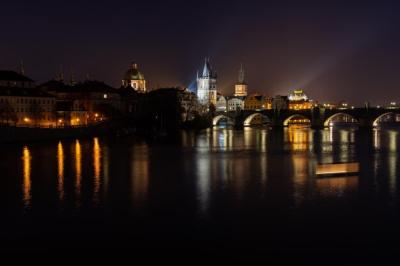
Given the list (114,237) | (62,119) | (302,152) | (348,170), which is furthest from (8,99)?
(114,237)

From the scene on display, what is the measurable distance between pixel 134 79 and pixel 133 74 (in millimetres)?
1555

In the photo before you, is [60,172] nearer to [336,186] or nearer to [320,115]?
[336,186]

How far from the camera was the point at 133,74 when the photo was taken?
146 metres

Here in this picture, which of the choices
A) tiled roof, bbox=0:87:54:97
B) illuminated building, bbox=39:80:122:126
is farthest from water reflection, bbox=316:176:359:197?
illuminated building, bbox=39:80:122:126

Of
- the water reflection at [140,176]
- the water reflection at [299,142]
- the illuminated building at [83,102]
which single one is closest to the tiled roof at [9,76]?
the illuminated building at [83,102]

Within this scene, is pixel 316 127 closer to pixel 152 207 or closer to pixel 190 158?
pixel 190 158

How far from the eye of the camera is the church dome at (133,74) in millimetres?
145375

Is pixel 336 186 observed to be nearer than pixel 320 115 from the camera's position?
Yes

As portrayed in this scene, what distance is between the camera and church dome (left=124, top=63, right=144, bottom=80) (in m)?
145

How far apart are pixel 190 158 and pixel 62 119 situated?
153ft

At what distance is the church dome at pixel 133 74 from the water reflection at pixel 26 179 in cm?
9885

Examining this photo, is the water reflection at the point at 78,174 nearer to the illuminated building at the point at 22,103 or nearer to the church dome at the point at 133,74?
the illuminated building at the point at 22,103

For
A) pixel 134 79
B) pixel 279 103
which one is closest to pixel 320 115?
pixel 134 79

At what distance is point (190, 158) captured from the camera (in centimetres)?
4391
